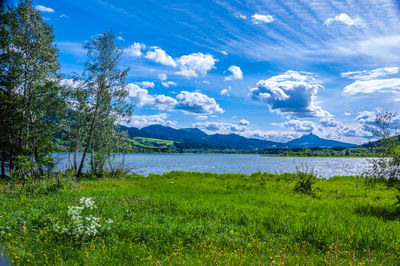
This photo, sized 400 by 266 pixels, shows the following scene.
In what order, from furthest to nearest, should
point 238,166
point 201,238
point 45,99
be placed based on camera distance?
1. point 238,166
2. point 45,99
3. point 201,238

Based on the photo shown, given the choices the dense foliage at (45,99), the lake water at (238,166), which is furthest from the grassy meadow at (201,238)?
the dense foliage at (45,99)

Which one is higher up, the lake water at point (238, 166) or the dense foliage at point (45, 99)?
the dense foliage at point (45, 99)

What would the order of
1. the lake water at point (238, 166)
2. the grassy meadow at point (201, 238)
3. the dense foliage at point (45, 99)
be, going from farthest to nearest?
the lake water at point (238, 166), the dense foliage at point (45, 99), the grassy meadow at point (201, 238)

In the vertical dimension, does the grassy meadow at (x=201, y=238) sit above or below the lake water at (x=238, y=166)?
above

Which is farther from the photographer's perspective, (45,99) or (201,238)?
(45,99)

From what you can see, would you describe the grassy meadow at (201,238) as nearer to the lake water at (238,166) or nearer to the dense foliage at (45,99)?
the lake water at (238,166)

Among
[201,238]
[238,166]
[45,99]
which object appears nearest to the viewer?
[201,238]

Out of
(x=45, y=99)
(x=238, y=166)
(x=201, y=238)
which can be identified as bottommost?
(x=238, y=166)

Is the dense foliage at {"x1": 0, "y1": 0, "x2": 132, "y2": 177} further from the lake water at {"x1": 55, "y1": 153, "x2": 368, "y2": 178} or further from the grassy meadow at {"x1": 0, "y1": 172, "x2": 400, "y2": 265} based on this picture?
the grassy meadow at {"x1": 0, "y1": 172, "x2": 400, "y2": 265}

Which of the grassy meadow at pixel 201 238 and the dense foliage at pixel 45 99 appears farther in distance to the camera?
the dense foliage at pixel 45 99

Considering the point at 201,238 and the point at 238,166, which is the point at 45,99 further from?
the point at 238,166

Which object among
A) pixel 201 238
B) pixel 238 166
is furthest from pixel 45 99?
pixel 238 166

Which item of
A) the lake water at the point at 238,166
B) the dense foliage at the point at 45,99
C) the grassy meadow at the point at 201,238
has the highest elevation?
the dense foliage at the point at 45,99

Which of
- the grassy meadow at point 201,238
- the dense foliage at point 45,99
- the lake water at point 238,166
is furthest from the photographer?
the lake water at point 238,166
